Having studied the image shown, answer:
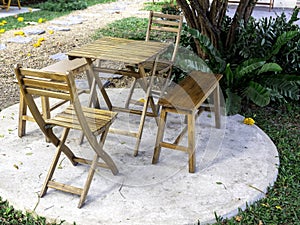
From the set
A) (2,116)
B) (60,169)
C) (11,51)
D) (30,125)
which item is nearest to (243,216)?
(60,169)

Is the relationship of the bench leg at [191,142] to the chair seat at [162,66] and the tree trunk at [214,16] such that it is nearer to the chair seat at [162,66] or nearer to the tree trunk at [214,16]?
the chair seat at [162,66]

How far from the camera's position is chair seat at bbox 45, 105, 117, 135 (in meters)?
3.06

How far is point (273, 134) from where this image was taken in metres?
4.43

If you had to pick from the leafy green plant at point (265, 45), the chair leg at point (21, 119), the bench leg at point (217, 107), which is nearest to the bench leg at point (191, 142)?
the bench leg at point (217, 107)

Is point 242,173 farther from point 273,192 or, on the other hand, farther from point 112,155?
point 112,155

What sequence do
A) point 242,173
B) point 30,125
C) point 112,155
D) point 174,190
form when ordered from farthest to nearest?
point 30,125
point 112,155
point 242,173
point 174,190

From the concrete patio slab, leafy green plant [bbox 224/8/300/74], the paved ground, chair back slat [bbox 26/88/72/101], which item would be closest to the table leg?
the concrete patio slab

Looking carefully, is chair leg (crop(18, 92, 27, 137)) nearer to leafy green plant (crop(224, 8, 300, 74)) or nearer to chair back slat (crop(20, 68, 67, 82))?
chair back slat (crop(20, 68, 67, 82))

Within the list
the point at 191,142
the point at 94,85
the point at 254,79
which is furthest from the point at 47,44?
the point at 191,142

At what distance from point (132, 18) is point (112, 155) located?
706cm

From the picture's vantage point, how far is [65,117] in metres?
3.20

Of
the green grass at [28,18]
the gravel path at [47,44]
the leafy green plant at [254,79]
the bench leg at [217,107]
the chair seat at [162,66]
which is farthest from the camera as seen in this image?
the green grass at [28,18]

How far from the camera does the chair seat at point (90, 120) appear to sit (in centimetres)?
306

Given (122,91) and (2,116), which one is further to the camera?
(122,91)
